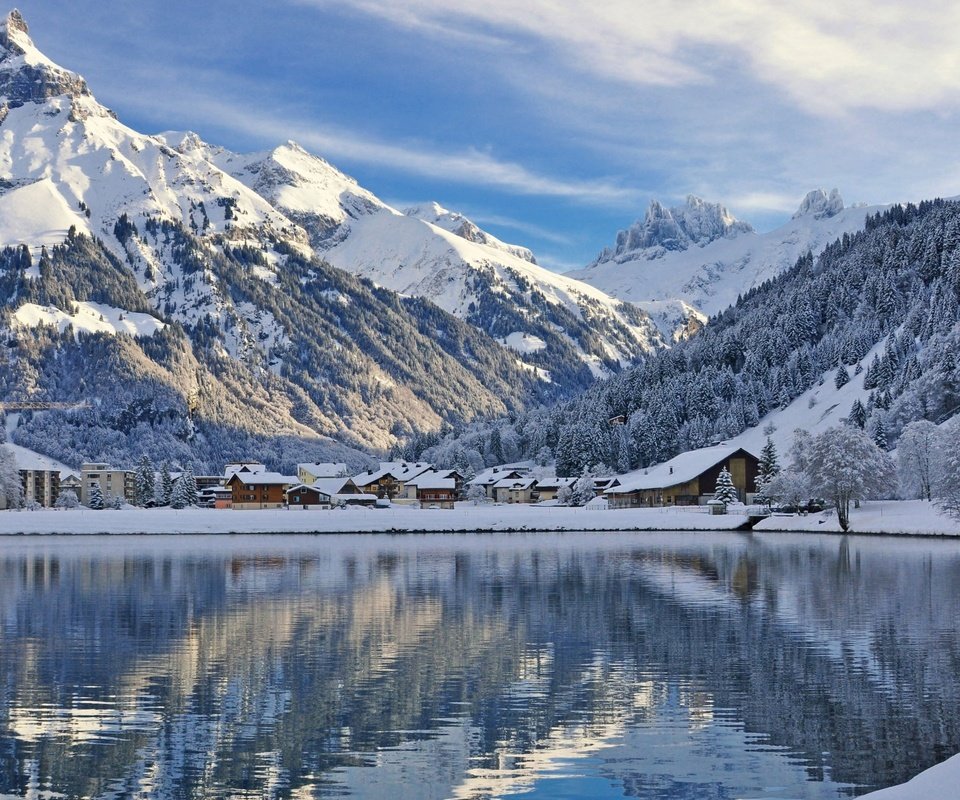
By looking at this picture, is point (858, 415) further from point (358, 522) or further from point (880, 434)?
point (358, 522)

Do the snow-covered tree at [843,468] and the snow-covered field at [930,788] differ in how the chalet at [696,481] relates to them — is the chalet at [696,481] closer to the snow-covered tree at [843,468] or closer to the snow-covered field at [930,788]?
the snow-covered tree at [843,468]

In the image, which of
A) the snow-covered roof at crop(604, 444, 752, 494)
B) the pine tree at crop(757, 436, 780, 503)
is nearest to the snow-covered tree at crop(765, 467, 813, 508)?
the pine tree at crop(757, 436, 780, 503)

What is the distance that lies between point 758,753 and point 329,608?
27.7 m

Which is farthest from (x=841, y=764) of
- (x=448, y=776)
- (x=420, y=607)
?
(x=420, y=607)

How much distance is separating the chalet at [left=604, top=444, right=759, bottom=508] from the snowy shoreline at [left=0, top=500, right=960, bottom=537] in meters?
15.3

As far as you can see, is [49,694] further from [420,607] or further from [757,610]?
[757,610]

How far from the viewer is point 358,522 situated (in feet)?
474

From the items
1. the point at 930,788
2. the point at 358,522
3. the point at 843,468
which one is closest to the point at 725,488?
the point at 358,522

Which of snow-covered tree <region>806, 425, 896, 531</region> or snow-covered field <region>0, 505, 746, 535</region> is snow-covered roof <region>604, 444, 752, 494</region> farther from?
snow-covered tree <region>806, 425, 896, 531</region>

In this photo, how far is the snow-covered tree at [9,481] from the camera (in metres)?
170

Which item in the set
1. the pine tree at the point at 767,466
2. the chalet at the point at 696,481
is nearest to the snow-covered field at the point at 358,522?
the pine tree at the point at 767,466

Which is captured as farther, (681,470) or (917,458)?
(681,470)

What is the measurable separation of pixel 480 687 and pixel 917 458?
373 feet

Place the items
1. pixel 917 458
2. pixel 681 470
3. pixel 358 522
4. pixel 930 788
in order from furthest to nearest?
pixel 681 470, pixel 358 522, pixel 917 458, pixel 930 788
